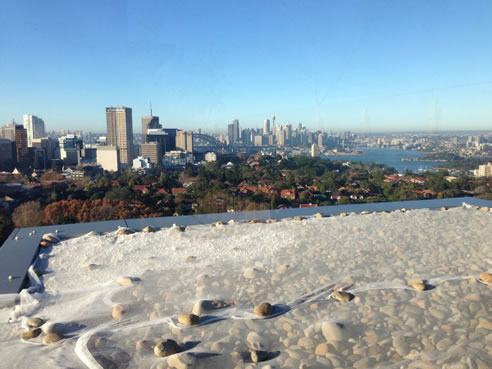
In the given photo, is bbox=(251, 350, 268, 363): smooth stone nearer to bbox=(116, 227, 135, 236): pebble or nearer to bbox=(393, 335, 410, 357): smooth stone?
bbox=(393, 335, 410, 357): smooth stone

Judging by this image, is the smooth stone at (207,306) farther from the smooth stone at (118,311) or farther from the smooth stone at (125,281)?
the smooth stone at (125,281)

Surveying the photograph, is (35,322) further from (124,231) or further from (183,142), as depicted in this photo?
(183,142)

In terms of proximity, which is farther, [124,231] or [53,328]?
[124,231]

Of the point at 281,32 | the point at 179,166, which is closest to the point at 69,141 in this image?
the point at 179,166

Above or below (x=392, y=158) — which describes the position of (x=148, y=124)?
above

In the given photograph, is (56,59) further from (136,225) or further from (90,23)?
(136,225)

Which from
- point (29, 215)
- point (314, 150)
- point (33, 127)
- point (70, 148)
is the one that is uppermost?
point (33, 127)

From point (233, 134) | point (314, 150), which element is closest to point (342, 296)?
point (233, 134)
